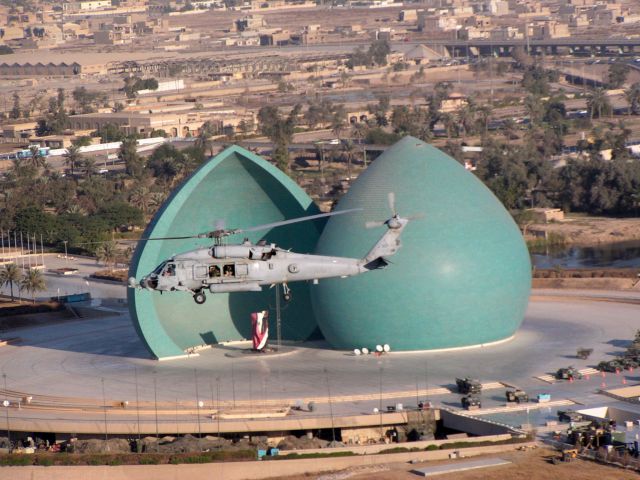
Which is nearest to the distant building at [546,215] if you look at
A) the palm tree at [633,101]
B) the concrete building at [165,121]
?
the palm tree at [633,101]

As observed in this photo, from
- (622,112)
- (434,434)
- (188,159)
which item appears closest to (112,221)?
(188,159)

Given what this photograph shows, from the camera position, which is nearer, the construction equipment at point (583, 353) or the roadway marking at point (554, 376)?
the roadway marking at point (554, 376)

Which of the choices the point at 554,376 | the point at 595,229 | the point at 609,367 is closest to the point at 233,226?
the point at 554,376

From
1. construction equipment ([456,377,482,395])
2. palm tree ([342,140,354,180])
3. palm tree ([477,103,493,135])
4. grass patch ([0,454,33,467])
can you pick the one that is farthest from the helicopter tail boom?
palm tree ([477,103,493,135])

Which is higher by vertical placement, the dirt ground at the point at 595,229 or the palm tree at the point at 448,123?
the palm tree at the point at 448,123

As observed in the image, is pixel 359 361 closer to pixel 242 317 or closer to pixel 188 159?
pixel 242 317

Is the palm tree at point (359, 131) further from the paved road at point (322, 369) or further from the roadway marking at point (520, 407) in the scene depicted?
the roadway marking at point (520, 407)
